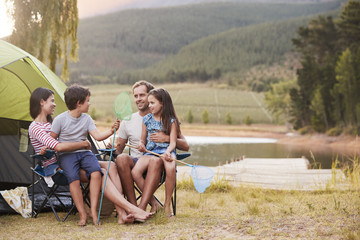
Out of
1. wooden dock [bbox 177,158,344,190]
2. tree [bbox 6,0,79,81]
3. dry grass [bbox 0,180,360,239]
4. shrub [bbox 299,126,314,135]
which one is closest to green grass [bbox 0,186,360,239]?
dry grass [bbox 0,180,360,239]

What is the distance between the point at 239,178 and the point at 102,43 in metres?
132

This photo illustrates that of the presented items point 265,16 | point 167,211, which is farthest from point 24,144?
point 265,16

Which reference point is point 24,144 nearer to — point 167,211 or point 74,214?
point 74,214

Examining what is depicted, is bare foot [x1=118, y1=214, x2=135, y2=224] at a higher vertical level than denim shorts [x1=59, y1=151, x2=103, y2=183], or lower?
lower

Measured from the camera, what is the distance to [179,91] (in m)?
66.6

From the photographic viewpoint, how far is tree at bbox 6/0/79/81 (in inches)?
257

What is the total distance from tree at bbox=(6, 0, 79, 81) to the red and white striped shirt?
362 centimetres

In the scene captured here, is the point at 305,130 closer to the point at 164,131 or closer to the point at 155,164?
the point at 164,131

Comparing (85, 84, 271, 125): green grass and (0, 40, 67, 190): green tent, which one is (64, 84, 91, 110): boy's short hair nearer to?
(0, 40, 67, 190): green tent

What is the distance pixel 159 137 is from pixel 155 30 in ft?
481

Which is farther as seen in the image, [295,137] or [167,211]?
[295,137]

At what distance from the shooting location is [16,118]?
14.9 ft

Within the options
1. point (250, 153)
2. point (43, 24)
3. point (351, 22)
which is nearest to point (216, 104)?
point (351, 22)

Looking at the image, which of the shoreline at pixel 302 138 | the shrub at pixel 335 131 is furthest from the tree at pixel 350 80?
the shrub at pixel 335 131
